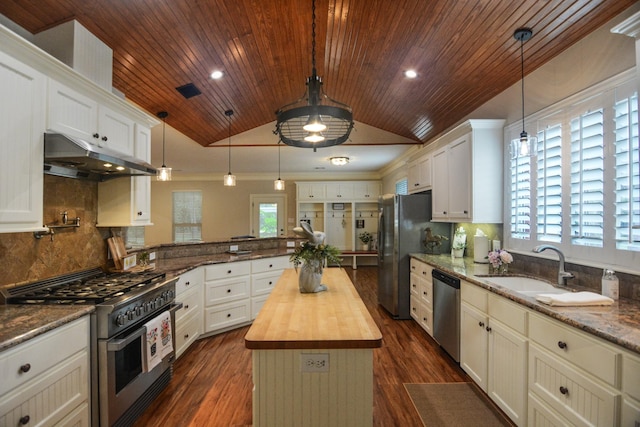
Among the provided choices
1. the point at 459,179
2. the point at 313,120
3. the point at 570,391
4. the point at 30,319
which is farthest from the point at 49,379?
the point at 459,179

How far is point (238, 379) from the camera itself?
279 centimetres

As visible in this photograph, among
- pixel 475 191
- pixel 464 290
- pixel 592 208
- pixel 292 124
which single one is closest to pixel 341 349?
pixel 292 124

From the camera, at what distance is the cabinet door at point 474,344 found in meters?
2.47

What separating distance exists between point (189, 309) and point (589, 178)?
3.61 m

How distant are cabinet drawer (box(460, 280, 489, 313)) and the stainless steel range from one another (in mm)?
2480

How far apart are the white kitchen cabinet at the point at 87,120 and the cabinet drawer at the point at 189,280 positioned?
1.27m

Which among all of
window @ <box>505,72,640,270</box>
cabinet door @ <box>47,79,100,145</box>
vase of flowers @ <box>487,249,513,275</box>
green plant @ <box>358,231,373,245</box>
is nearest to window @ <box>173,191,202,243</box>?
green plant @ <box>358,231,373,245</box>

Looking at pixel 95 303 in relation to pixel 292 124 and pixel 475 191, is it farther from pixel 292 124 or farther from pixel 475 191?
pixel 475 191

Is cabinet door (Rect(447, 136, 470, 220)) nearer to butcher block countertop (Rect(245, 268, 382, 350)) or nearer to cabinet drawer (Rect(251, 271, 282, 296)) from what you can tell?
butcher block countertop (Rect(245, 268, 382, 350))

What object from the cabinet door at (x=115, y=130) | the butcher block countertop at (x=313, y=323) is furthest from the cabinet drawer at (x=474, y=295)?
the cabinet door at (x=115, y=130)

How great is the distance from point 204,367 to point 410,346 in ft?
7.00

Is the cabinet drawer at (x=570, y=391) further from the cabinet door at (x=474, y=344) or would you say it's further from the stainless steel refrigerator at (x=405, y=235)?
the stainless steel refrigerator at (x=405, y=235)

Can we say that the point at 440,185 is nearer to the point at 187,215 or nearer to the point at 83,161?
the point at 83,161

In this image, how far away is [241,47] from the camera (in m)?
2.87
